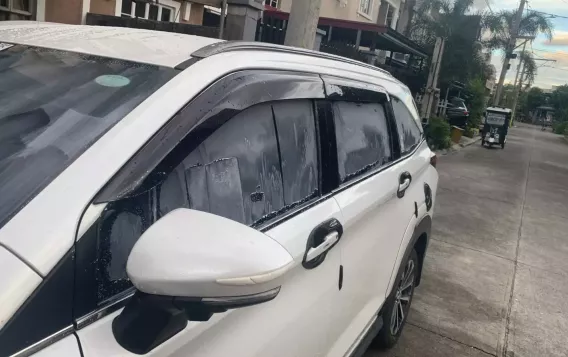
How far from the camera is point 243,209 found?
1713 mm

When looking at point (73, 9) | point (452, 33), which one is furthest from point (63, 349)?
point (452, 33)

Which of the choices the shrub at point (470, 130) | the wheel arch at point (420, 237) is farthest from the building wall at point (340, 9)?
the wheel arch at point (420, 237)

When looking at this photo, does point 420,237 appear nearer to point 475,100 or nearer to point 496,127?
point 496,127

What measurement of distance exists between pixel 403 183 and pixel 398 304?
96 cm

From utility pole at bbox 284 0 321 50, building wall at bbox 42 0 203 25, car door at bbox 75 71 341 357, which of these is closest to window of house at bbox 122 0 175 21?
building wall at bbox 42 0 203 25

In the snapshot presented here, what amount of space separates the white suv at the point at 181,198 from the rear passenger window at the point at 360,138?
13mm

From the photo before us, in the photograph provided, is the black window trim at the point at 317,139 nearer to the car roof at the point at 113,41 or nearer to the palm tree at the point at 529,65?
the car roof at the point at 113,41

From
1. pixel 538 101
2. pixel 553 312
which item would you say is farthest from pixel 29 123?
pixel 538 101

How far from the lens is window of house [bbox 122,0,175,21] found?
989cm

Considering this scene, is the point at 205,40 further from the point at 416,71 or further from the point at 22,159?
the point at 416,71

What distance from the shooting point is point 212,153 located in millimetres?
1617

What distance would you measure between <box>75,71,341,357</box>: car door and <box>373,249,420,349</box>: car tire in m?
1.23

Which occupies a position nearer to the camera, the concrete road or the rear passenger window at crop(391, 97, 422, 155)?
the rear passenger window at crop(391, 97, 422, 155)

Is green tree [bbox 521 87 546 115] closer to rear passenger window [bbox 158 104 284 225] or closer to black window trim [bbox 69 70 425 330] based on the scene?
black window trim [bbox 69 70 425 330]
